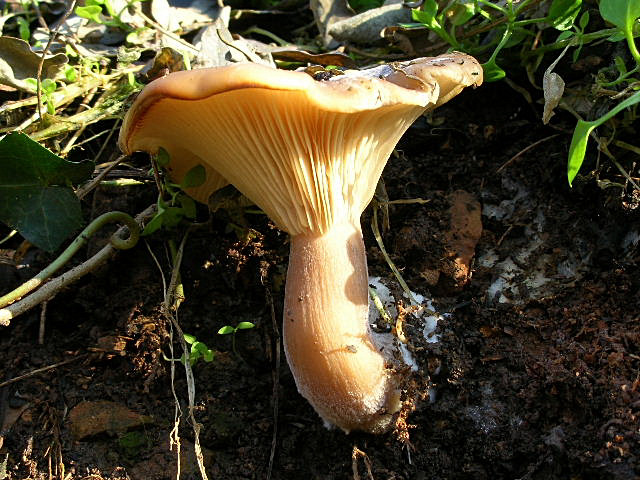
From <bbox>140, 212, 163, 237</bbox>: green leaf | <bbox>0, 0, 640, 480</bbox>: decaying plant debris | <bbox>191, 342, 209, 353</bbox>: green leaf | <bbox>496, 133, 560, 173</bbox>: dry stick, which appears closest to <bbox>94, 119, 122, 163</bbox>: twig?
<bbox>0, 0, 640, 480</bbox>: decaying plant debris

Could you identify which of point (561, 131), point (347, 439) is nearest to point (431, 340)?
point (347, 439)

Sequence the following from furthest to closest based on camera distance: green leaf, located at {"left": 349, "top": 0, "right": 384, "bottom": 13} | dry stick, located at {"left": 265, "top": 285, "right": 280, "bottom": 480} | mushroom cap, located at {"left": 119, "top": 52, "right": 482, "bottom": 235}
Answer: green leaf, located at {"left": 349, "top": 0, "right": 384, "bottom": 13} < dry stick, located at {"left": 265, "top": 285, "right": 280, "bottom": 480} < mushroom cap, located at {"left": 119, "top": 52, "right": 482, "bottom": 235}

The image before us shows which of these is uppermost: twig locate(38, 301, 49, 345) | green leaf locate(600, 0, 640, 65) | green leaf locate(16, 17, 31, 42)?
green leaf locate(600, 0, 640, 65)

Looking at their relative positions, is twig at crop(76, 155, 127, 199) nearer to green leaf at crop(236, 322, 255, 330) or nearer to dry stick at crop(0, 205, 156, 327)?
dry stick at crop(0, 205, 156, 327)

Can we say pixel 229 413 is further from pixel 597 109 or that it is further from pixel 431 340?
pixel 597 109

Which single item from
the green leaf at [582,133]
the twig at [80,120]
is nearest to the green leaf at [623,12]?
the green leaf at [582,133]

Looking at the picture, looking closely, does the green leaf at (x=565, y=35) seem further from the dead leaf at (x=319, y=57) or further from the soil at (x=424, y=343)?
the dead leaf at (x=319, y=57)
